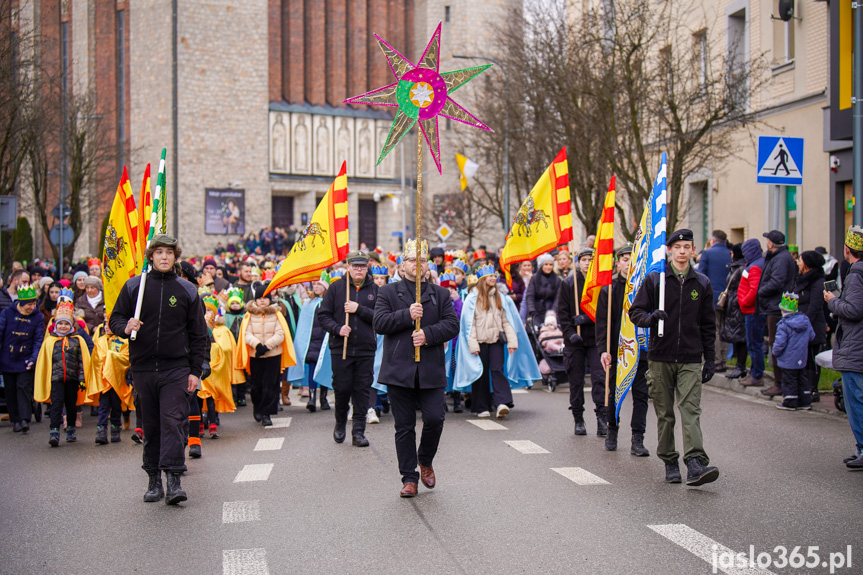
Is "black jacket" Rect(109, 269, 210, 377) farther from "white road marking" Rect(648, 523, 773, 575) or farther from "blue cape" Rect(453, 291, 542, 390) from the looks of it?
"blue cape" Rect(453, 291, 542, 390)

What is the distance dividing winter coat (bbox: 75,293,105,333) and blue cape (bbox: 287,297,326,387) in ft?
8.63

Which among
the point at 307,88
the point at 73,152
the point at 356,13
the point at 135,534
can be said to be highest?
the point at 356,13

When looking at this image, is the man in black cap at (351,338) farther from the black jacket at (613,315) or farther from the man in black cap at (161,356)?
the man in black cap at (161,356)

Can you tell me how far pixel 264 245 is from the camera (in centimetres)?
4712

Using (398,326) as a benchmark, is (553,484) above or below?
below

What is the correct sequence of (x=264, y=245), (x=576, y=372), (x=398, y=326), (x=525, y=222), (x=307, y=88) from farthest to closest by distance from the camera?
1. (x=307, y=88)
2. (x=264, y=245)
3. (x=525, y=222)
4. (x=576, y=372)
5. (x=398, y=326)

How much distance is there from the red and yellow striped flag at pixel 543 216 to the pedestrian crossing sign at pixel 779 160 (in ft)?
8.38

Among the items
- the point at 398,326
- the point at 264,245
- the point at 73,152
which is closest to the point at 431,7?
the point at 264,245

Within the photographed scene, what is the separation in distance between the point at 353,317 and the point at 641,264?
3456mm

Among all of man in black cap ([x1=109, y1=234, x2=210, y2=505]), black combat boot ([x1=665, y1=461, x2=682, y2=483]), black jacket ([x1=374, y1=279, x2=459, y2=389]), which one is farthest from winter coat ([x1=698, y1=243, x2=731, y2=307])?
man in black cap ([x1=109, y1=234, x2=210, y2=505])

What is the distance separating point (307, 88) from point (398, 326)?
5025 centimetres

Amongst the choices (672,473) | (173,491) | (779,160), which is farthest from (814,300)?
(173,491)

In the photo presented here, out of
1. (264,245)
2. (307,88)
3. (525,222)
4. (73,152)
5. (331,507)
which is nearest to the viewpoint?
(331,507)

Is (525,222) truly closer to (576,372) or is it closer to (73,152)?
(576,372)
